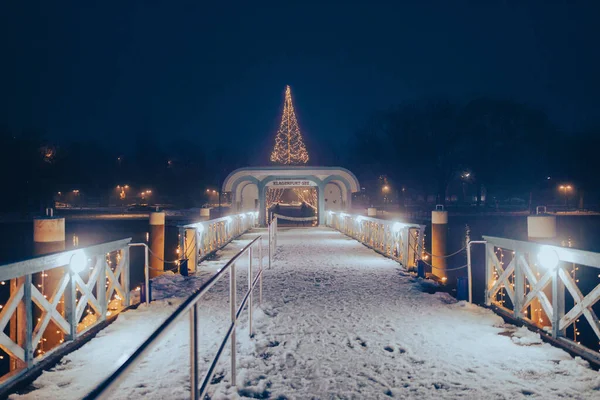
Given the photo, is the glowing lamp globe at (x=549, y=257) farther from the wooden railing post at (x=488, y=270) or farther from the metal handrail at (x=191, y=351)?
the metal handrail at (x=191, y=351)

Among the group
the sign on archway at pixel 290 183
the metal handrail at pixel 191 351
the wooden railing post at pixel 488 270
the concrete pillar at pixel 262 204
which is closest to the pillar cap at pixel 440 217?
the wooden railing post at pixel 488 270

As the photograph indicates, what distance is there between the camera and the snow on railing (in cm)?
1122

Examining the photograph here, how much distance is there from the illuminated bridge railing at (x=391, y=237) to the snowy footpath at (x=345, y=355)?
3.11 metres

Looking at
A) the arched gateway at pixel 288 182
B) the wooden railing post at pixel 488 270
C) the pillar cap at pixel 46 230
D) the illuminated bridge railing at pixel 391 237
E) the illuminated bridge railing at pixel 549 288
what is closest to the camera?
the illuminated bridge railing at pixel 549 288

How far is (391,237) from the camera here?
1341cm

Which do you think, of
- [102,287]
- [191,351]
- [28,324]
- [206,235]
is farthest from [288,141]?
[191,351]

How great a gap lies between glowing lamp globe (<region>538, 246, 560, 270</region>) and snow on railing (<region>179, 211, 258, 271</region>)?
25.5 feet

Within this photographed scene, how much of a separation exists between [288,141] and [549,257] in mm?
29371

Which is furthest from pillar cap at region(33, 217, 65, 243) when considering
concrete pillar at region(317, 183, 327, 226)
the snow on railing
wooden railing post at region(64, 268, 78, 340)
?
concrete pillar at region(317, 183, 327, 226)

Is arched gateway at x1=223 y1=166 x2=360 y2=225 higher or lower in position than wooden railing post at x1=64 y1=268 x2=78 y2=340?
higher

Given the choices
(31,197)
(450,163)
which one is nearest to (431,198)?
(450,163)

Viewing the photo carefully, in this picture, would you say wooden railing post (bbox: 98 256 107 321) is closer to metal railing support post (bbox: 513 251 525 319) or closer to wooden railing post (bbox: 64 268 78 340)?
wooden railing post (bbox: 64 268 78 340)

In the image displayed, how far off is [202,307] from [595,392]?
5.50 m

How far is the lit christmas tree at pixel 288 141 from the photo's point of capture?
33.8 metres
